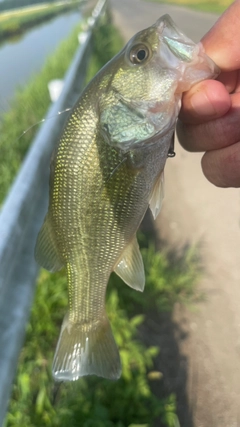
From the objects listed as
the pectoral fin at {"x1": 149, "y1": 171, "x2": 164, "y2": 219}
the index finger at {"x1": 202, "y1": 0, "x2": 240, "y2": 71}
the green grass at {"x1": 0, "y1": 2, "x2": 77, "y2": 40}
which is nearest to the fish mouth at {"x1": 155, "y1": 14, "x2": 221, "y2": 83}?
the index finger at {"x1": 202, "y1": 0, "x2": 240, "y2": 71}

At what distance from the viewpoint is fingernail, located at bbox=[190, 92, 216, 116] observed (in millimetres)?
1477

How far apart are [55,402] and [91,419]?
0.95 ft

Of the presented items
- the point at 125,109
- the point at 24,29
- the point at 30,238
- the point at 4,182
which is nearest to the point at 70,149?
the point at 125,109

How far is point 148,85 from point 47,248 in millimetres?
807

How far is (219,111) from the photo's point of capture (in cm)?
160

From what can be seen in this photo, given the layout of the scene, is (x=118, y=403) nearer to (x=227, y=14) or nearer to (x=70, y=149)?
(x=70, y=149)

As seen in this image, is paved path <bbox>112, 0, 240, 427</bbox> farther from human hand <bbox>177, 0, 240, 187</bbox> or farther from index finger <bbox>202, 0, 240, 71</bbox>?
index finger <bbox>202, 0, 240, 71</bbox>

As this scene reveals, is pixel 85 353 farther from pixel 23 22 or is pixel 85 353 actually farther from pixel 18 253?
pixel 23 22

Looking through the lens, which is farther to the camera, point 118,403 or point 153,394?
point 153,394

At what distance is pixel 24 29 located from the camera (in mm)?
31250

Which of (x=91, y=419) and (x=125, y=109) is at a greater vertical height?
(x=125, y=109)

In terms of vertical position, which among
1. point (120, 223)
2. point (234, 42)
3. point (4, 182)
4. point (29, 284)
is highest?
point (234, 42)

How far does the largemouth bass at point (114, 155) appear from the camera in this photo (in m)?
1.46

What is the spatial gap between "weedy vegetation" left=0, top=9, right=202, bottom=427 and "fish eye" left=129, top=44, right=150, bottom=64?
0.89 m
